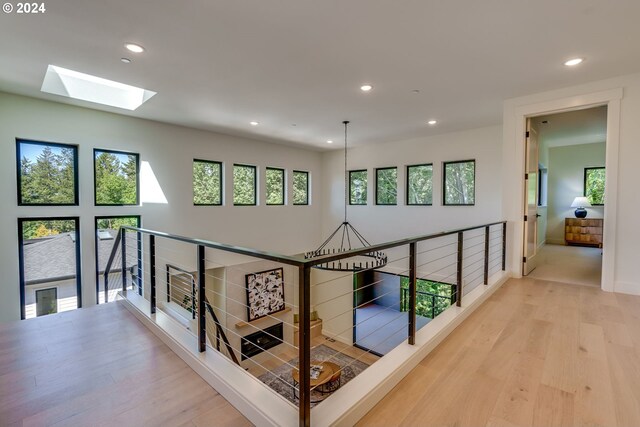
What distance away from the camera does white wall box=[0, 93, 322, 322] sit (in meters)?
4.15

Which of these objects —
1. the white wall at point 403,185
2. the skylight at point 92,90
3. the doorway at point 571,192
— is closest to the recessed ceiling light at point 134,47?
the skylight at point 92,90

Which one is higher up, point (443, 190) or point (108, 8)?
point (108, 8)

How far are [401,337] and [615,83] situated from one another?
7.15 m

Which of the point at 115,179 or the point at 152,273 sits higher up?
the point at 115,179

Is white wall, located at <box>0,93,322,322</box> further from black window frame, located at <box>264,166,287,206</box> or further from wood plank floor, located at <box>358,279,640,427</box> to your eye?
wood plank floor, located at <box>358,279,640,427</box>

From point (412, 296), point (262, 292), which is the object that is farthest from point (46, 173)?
point (412, 296)

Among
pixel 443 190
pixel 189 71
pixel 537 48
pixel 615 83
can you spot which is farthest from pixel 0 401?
pixel 443 190

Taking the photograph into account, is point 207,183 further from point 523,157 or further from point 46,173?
point 523,157

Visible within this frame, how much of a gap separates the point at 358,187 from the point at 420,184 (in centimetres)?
180

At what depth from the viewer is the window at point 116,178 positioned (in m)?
4.98

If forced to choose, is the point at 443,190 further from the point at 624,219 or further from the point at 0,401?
the point at 0,401

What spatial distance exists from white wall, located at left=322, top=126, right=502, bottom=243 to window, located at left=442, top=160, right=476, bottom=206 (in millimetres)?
127

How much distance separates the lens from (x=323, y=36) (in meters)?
2.71

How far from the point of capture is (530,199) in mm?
4512
